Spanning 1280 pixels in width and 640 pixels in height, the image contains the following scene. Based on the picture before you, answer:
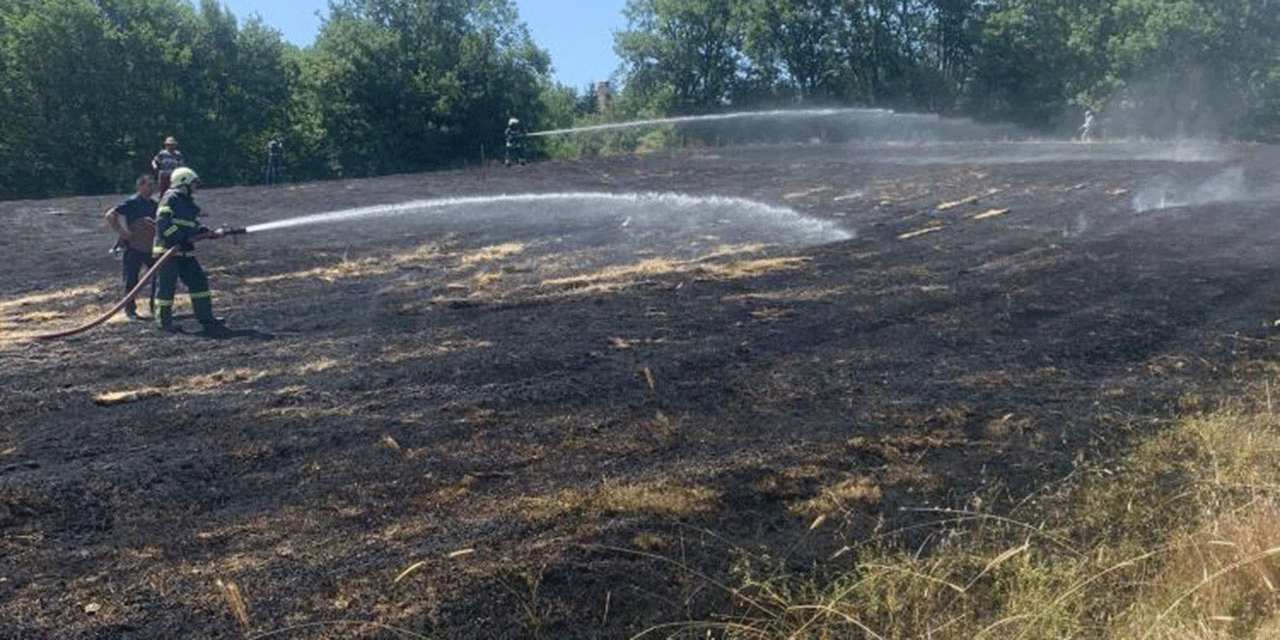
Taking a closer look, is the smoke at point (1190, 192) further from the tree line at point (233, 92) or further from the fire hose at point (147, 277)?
the tree line at point (233, 92)

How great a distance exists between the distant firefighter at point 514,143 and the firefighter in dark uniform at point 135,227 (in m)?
19.9

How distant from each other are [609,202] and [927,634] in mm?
18318

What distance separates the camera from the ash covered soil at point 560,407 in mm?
5355

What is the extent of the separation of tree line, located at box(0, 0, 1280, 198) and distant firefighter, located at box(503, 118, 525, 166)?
473cm

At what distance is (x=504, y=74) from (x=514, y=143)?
15623mm

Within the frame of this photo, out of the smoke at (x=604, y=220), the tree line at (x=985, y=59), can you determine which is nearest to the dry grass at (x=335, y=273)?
the smoke at (x=604, y=220)

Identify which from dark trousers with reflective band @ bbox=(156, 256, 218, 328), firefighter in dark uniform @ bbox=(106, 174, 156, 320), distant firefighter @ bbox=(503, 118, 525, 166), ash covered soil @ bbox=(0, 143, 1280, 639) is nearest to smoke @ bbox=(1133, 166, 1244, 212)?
ash covered soil @ bbox=(0, 143, 1280, 639)

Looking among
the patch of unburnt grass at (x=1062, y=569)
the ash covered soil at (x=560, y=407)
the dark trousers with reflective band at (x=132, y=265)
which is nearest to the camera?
the patch of unburnt grass at (x=1062, y=569)

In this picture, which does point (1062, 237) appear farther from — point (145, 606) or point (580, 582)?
point (145, 606)

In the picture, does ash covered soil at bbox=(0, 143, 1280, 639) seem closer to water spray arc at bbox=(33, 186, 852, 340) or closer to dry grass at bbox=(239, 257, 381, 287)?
dry grass at bbox=(239, 257, 381, 287)

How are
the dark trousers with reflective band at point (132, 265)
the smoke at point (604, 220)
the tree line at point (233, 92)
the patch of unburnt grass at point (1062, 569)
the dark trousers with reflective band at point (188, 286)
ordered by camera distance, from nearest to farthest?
the patch of unburnt grass at point (1062, 569)
the dark trousers with reflective band at point (188, 286)
the dark trousers with reflective band at point (132, 265)
the smoke at point (604, 220)
the tree line at point (233, 92)

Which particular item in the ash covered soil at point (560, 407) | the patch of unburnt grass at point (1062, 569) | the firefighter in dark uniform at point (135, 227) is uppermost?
the firefighter in dark uniform at point (135, 227)

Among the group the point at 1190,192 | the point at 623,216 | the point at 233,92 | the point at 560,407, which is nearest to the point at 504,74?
the point at 233,92

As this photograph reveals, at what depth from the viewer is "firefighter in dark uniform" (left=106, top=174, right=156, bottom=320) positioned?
→ 1227 centimetres
